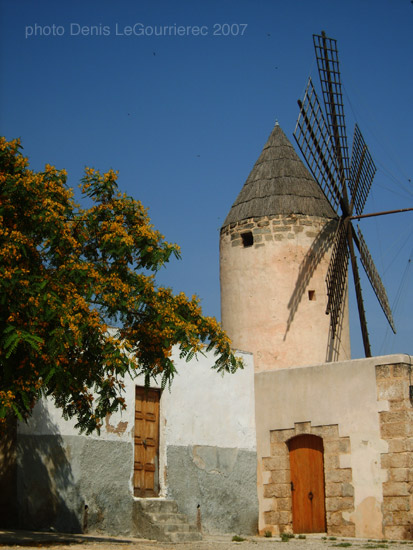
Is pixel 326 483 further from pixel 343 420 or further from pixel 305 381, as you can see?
pixel 305 381

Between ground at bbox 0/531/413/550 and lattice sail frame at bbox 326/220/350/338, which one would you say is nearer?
ground at bbox 0/531/413/550

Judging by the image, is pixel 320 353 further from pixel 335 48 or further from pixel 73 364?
pixel 73 364

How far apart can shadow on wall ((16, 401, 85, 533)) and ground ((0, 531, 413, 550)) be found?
1.77 ft

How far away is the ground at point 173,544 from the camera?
9.49 m

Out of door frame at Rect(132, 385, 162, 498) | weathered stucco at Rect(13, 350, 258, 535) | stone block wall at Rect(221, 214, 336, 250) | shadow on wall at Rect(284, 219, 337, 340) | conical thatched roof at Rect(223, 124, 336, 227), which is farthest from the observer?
conical thatched roof at Rect(223, 124, 336, 227)

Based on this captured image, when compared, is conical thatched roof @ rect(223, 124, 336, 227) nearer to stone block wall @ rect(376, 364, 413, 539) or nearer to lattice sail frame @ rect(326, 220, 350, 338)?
lattice sail frame @ rect(326, 220, 350, 338)

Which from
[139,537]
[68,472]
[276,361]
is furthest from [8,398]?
[276,361]

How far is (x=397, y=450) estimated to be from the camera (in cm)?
1330

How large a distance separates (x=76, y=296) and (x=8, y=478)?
4.34m

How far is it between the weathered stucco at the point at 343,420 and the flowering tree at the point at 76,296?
176 inches

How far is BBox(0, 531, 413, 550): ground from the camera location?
9.49 metres

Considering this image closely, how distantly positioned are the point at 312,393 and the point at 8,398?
306 inches

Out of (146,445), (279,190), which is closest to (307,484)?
(146,445)

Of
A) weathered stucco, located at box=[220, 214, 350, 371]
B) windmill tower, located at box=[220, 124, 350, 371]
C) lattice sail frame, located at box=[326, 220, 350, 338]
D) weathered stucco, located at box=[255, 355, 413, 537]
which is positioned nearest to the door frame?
weathered stucco, located at box=[255, 355, 413, 537]
